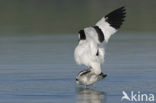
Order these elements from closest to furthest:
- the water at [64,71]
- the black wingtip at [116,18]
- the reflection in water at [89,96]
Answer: the reflection in water at [89,96]
the water at [64,71]
the black wingtip at [116,18]

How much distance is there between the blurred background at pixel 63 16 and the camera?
27.0 metres

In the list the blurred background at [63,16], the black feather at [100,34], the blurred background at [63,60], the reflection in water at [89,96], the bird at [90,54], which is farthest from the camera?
the blurred background at [63,16]

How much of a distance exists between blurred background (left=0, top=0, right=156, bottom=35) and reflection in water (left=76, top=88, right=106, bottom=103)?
36.3ft

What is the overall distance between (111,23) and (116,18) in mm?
197

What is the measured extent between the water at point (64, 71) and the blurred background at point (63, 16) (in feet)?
11.6

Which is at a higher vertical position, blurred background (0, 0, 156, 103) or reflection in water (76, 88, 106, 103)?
Answer: blurred background (0, 0, 156, 103)

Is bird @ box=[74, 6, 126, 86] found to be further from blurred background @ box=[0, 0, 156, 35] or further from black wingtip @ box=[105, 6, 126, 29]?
blurred background @ box=[0, 0, 156, 35]

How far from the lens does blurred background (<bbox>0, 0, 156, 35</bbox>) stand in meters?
27.0

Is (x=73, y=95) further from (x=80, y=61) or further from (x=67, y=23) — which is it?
(x=67, y=23)

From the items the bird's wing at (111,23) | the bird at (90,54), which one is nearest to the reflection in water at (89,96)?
the bird at (90,54)

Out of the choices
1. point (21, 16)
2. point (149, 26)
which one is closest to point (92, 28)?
point (149, 26)

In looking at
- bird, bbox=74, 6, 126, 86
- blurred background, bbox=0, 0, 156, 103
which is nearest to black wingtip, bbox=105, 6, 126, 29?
bird, bbox=74, 6, 126, 86

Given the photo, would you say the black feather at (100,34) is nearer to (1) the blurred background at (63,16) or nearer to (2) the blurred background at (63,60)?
(2) the blurred background at (63,60)

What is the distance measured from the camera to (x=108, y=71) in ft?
54.2
